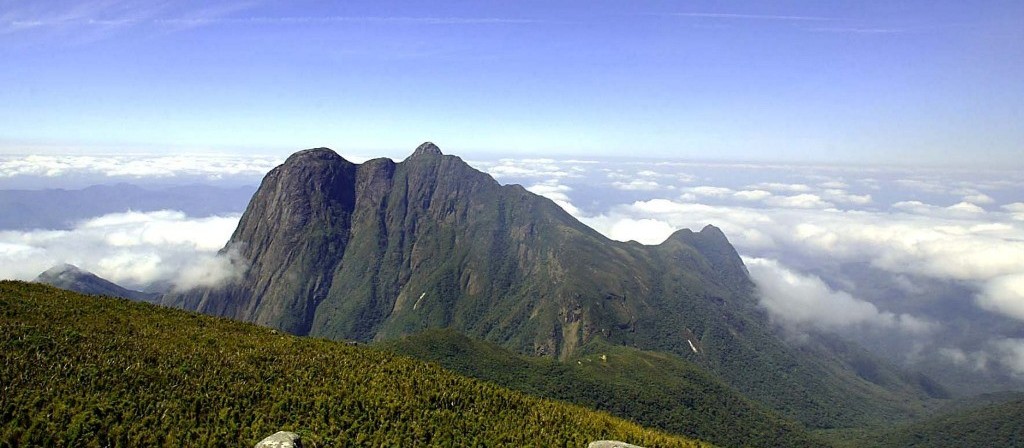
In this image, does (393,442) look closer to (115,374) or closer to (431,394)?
(431,394)

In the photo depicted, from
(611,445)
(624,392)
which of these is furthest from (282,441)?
(624,392)

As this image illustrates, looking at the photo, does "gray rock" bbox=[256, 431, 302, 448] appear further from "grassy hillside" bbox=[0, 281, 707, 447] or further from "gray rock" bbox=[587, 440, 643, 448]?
"gray rock" bbox=[587, 440, 643, 448]

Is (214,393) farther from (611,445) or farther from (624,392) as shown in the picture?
(624,392)

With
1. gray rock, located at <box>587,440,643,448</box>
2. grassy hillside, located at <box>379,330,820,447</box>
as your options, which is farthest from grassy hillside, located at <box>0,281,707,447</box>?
grassy hillside, located at <box>379,330,820,447</box>

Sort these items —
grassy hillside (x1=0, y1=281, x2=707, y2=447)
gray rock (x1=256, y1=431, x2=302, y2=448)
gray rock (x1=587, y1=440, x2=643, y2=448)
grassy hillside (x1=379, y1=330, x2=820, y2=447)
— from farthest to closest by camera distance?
grassy hillside (x1=379, y1=330, x2=820, y2=447), gray rock (x1=587, y1=440, x2=643, y2=448), grassy hillside (x1=0, y1=281, x2=707, y2=447), gray rock (x1=256, y1=431, x2=302, y2=448)

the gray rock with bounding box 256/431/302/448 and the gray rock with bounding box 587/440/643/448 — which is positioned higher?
the gray rock with bounding box 256/431/302/448

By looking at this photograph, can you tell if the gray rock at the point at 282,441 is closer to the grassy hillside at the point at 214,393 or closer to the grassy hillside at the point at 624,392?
the grassy hillside at the point at 214,393
